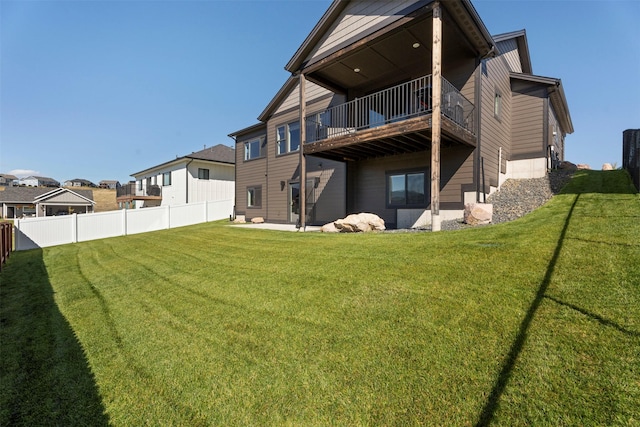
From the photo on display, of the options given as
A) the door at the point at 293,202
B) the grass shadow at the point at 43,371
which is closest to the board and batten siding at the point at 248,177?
the door at the point at 293,202

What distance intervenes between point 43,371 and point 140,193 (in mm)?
30959

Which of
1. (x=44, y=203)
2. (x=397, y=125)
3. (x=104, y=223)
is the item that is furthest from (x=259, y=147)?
(x=44, y=203)

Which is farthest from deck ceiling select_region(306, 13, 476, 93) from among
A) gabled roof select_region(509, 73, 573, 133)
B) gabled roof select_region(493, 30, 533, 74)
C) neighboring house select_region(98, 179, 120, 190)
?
neighboring house select_region(98, 179, 120, 190)

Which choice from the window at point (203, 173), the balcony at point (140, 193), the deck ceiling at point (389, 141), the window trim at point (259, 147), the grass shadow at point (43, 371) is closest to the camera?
the grass shadow at point (43, 371)

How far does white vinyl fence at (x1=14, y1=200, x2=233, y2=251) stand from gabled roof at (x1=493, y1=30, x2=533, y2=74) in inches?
724

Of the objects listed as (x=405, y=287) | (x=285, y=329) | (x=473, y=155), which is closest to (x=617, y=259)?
(x=405, y=287)

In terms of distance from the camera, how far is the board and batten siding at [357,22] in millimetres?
7889

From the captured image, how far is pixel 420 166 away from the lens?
32.8 feet

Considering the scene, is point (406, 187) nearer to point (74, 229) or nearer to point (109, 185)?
point (74, 229)

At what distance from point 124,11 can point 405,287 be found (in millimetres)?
14519

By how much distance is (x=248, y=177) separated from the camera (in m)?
17.4

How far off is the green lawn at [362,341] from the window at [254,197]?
11.5 metres

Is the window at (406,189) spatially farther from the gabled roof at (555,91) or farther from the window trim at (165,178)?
the window trim at (165,178)

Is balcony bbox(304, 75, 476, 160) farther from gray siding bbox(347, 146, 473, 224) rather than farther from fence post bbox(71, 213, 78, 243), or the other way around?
fence post bbox(71, 213, 78, 243)
